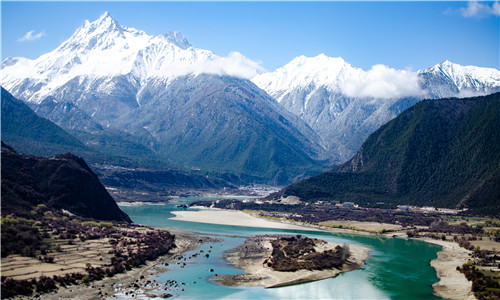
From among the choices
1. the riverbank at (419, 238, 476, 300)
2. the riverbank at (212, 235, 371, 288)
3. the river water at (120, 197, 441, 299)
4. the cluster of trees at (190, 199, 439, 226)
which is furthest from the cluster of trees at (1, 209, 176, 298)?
the cluster of trees at (190, 199, 439, 226)

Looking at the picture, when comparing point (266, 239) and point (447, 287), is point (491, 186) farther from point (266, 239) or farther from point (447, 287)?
point (447, 287)

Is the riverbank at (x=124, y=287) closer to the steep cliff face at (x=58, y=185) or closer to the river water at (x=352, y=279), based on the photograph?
the river water at (x=352, y=279)

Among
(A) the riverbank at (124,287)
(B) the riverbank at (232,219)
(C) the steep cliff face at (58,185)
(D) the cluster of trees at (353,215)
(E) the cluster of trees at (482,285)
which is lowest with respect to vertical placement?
(A) the riverbank at (124,287)

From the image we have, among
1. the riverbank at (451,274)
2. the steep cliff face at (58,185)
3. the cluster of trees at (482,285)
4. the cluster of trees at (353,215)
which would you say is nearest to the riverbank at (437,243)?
the riverbank at (451,274)

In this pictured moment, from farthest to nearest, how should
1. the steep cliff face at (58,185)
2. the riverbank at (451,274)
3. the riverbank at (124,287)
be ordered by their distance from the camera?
the steep cliff face at (58,185)
the riverbank at (451,274)
the riverbank at (124,287)

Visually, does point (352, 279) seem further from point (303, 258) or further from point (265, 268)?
point (265, 268)

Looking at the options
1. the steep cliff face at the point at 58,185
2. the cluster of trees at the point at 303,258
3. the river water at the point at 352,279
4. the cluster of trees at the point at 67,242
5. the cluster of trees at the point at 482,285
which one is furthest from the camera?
the steep cliff face at the point at 58,185

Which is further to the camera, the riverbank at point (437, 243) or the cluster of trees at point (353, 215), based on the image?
the cluster of trees at point (353, 215)
